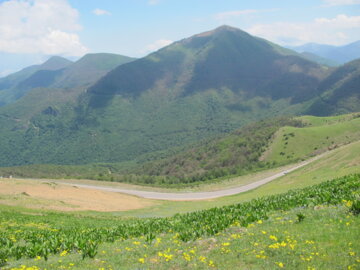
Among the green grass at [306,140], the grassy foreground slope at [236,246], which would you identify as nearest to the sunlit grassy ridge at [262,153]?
the green grass at [306,140]

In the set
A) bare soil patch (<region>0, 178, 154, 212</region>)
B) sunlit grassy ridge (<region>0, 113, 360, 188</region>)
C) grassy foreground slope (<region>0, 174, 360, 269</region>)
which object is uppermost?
grassy foreground slope (<region>0, 174, 360, 269</region>)

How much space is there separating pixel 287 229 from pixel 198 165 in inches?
6816

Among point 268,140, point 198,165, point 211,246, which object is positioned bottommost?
point 198,165

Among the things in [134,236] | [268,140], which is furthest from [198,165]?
[134,236]

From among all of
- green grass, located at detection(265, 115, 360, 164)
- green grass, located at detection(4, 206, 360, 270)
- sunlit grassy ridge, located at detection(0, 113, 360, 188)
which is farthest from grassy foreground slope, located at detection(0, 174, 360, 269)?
green grass, located at detection(265, 115, 360, 164)

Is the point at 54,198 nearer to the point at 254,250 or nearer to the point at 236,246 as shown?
the point at 236,246

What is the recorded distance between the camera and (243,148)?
179 meters

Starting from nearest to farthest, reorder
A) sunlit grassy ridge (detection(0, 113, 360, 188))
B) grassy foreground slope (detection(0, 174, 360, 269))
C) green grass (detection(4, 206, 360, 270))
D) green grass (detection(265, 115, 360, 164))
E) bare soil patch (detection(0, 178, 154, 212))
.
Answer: green grass (detection(4, 206, 360, 270))
grassy foreground slope (detection(0, 174, 360, 269))
bare soil patch (detection(0, 178, 154, 212))
sunlit grassy ridge (detection(0, 113, 360, 188))
green grass (detection(265, 115, 360, 164))

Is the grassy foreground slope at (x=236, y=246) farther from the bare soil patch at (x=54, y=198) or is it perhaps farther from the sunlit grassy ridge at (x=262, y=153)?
the sunlit grassy ridge at (x=262, y=153)

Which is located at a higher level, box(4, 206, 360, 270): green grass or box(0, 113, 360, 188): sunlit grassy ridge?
box(4, 206, 360, 270): green grass

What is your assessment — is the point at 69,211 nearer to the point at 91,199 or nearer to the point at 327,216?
the point at 91,199

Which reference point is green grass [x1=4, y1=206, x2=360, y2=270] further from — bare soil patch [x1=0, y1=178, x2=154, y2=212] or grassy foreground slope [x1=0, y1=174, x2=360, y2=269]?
bare soil patch [x1=0, y1=178, x2=154, y2=212]

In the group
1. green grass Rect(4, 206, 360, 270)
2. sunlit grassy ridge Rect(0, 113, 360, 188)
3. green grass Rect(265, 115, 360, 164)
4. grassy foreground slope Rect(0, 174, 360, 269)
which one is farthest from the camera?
green grass Rect(265, 115, 360, 164)

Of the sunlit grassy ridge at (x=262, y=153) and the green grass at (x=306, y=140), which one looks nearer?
the sunlit grassy ridge at (x=262, y=153)
